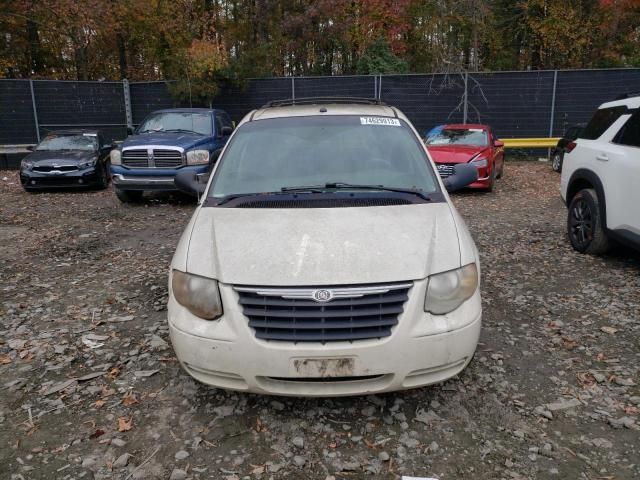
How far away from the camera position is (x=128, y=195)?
404 inches

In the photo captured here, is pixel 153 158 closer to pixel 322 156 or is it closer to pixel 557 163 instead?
pixel 322 156

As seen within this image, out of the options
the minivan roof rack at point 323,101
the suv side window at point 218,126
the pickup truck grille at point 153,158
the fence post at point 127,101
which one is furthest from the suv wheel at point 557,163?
the fence post at point 127,101

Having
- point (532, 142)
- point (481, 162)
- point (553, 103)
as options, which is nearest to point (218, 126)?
point (481, 162)

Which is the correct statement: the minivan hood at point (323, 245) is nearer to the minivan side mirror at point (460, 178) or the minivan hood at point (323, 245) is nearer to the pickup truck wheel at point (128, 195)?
the minivan side mirror at point (460, 178)

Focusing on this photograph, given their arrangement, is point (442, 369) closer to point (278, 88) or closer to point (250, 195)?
point (250, 195)

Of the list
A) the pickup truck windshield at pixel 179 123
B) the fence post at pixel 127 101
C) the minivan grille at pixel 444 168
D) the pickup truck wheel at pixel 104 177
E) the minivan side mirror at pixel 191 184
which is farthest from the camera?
the fence post at pixel 127 101

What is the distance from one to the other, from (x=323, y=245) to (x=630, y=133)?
4.39m

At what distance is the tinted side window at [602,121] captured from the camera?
19.5 ft

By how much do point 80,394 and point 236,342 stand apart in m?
1.50

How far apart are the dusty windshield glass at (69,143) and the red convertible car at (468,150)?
827cm

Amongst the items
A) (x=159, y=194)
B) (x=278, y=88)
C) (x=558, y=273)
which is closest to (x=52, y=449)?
(x=558, y=273)

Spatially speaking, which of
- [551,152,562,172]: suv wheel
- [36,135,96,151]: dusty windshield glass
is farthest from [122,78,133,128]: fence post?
[551,152,562,172]: suv wheel

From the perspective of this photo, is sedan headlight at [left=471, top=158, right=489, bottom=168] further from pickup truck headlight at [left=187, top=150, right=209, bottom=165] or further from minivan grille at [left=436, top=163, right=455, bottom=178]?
pickup truck headlight at [left=187, top=150, right=209, bottom=165]

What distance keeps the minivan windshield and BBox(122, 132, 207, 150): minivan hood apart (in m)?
5.85
